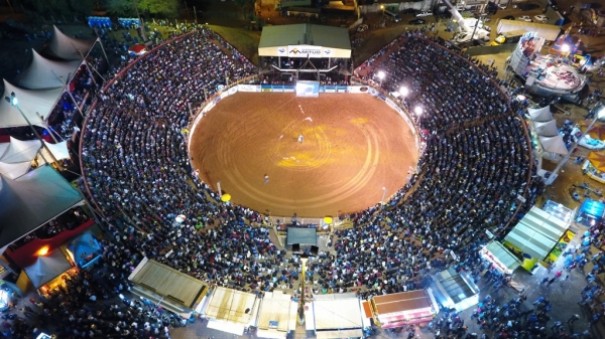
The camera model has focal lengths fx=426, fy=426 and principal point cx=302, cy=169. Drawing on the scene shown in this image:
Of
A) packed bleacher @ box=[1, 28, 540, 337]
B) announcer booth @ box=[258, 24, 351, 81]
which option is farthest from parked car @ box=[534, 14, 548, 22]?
announcer booth @ box=[258, 24, 351, 81]

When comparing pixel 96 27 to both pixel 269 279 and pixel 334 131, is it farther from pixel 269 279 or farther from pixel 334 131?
pixel 269 279

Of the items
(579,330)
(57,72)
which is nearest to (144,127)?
(57,72)

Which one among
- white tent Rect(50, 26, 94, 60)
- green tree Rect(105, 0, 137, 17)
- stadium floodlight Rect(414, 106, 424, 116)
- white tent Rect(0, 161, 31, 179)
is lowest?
white tent Rect(0, 161, 31, 179)

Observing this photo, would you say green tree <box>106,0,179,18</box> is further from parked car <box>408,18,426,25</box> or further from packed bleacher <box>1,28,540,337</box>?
parked car <box>408,18,426,25</box>

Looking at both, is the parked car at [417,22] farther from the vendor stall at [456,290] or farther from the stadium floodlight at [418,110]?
the vendor stall at [456,290]

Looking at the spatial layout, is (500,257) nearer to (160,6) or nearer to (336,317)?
(336,317)

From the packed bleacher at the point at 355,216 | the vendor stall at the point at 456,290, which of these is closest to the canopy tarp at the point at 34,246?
the packed bleacher at the point at 355,216

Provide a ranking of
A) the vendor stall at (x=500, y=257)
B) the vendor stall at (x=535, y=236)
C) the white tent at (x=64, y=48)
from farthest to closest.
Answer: the white tent at (x=64, y=48) < the vendor stall at (x=535, y=236) < the vendor stall at (x=500, y=257)
